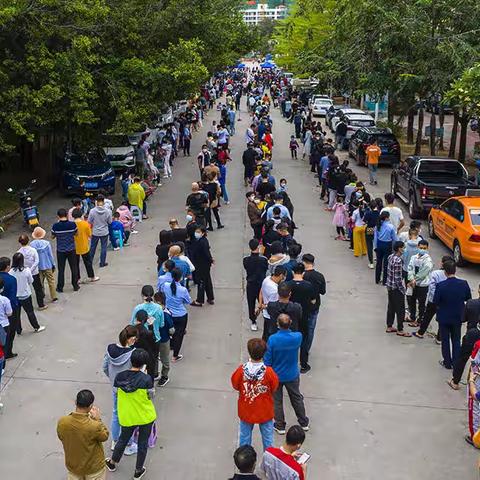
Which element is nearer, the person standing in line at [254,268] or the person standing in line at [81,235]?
the person standing in line at [254,268]

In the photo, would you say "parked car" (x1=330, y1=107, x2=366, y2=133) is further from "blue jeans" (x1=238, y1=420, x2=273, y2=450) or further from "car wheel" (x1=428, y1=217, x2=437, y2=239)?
"blue jeans" (x1=238, y1=420, x2=273, y2=450)

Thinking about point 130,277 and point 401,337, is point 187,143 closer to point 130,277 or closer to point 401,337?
point 130,277

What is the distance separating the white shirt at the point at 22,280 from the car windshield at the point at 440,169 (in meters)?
11.7

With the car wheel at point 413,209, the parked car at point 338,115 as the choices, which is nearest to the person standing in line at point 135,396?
the car wheel at point 413,209

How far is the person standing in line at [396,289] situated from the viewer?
32.1ft

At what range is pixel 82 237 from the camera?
1228 centimetres

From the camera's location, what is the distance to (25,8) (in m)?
16.7

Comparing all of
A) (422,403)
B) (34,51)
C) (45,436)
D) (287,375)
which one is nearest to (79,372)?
(45,436)

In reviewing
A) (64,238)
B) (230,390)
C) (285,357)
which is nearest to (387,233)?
(230,390)

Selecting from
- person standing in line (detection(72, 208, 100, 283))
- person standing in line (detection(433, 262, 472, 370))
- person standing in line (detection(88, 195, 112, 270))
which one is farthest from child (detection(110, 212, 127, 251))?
person standing in line (detection(433, 262, 472, 370))

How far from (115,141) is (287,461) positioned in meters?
18.2

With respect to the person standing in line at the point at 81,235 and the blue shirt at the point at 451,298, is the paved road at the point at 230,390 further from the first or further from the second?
the blue shirt at the point at 451,298

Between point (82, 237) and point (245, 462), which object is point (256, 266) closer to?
point (82, 237)

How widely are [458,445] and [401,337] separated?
2963 millimetres
